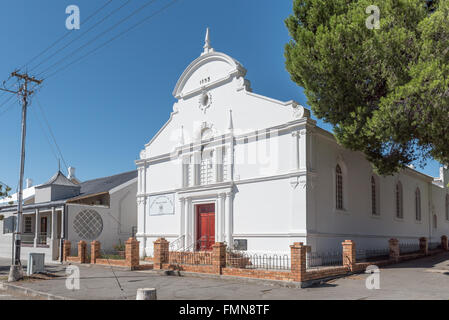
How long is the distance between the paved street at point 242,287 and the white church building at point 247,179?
11.7ft

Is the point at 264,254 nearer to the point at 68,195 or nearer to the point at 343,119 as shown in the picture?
the point at 343,119

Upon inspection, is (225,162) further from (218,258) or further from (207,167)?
(218,258)

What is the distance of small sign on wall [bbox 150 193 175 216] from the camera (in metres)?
22.5

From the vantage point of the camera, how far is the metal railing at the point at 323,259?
1619cm

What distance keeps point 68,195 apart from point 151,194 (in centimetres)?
884

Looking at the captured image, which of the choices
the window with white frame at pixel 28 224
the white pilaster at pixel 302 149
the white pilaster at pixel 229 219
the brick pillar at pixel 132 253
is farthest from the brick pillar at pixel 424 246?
the window with white frame at pixel 28 224

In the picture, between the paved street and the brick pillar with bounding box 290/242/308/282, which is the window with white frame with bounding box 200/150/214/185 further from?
the brick pillar with bounding box 290/242/308/282

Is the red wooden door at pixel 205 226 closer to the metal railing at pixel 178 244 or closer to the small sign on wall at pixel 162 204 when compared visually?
the metal railing at pixel 178 244

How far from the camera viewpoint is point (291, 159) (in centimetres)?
1730

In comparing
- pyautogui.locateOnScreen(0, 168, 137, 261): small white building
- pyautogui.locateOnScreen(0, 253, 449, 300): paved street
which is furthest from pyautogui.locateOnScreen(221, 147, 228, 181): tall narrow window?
pyautogui.locateOnScreen(0, 168, 137, 261): small white building

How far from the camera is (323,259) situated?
17.1 m

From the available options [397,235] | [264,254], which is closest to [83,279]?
[264,254]

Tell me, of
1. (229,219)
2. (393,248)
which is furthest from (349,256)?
(229,219)

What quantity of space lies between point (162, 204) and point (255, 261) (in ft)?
24.9
